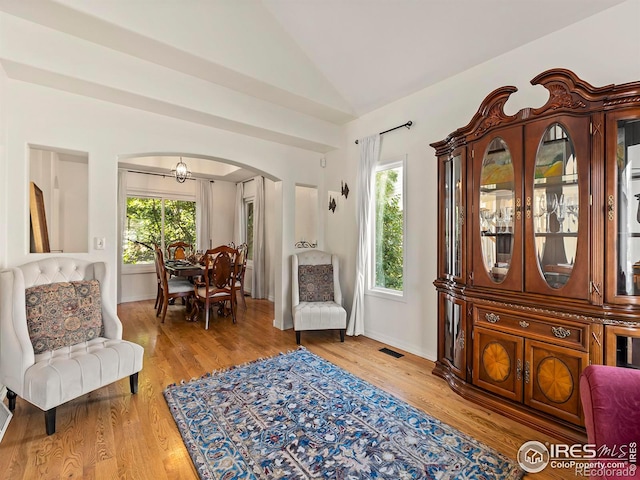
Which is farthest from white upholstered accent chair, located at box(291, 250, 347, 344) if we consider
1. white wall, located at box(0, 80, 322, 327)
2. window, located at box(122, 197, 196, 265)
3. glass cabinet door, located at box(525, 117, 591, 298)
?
window, located at box(122, 197, 196, 265)

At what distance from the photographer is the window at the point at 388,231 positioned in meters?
3.79

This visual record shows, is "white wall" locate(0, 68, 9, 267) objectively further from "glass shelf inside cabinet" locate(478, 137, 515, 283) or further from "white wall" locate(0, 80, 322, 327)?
"glass shelf inside cabinet" locate(478, 137, 515, 283)

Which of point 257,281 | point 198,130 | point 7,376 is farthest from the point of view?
point 257,281

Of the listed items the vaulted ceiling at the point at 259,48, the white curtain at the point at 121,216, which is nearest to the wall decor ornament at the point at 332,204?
the vaulted ceiling at the point at 259,48

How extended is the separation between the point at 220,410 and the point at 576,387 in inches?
96.0

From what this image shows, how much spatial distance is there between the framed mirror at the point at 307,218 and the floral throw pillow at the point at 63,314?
2.65 meters

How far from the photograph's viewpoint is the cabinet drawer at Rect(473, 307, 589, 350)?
1.99 metres

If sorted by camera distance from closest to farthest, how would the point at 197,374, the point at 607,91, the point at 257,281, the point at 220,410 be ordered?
the point at 607,91
the point at 220,410
the point at 197,374
the point at 257,281

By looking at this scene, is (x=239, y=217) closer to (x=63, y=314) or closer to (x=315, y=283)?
(x=315, y=283)

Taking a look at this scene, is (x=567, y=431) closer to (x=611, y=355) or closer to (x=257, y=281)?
(x=611, y=355)

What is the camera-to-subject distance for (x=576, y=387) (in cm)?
197

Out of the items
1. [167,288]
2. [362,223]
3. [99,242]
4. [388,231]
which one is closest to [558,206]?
[388,231]

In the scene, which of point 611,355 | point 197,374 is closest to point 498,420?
point 611,355

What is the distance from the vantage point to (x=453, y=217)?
284cm
